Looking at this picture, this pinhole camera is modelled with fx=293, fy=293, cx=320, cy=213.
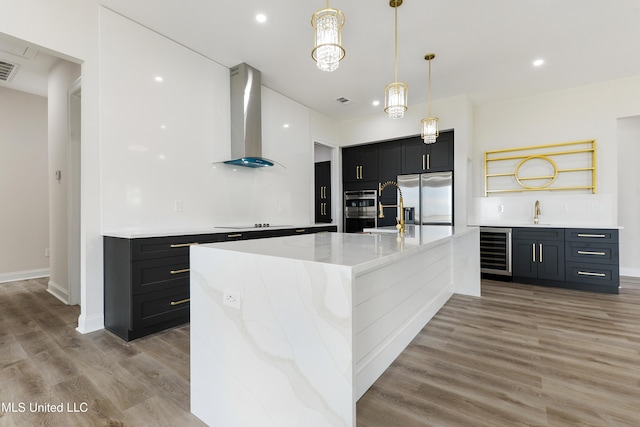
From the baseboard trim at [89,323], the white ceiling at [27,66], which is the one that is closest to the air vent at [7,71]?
the white ceiling at [27,66]

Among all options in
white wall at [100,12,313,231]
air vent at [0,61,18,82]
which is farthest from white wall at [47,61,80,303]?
white wall at [100,12,313,231]

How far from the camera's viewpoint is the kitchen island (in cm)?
104

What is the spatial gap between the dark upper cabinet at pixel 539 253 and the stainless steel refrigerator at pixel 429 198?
1.00 metres

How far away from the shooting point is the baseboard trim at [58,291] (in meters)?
3.41

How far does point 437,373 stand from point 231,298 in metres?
1.43

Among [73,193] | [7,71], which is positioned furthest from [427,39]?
[7,71]

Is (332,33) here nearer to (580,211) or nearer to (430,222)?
(430,222)

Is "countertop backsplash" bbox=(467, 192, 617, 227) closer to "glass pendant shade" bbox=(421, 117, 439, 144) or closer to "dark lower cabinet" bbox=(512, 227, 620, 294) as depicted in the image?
"dark lower cabinet" bbox=(512, 227, 620, 294)

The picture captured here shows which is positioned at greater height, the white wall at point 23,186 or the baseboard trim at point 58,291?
the white wall at point 23,186

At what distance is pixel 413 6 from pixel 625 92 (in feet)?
12.2

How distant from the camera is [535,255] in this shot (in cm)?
416

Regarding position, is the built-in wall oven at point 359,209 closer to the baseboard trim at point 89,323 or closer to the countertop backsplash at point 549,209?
the countertop backsplash at point 549,209

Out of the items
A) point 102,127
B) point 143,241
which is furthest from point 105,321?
point 102,127

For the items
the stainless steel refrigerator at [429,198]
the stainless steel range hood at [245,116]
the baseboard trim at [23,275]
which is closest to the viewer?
the stainless steel range hood at [245,116]
